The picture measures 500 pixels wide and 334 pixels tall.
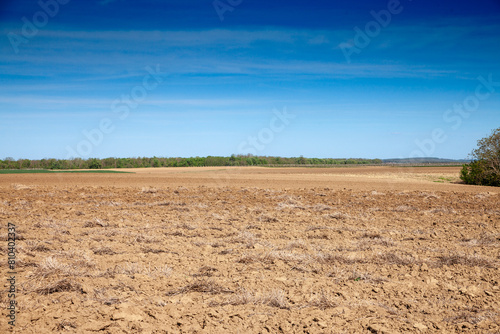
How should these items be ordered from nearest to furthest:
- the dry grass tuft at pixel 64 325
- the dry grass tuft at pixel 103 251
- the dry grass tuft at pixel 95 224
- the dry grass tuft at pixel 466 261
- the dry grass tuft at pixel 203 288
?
the dry grass tuft at pixel 64 325, the dry grass tuft at pixel 203 288, the dry grass tuft at pixel 466 261, the dry grass tuft at pixel 103 251, the dry grass tuft at pixel 95 224

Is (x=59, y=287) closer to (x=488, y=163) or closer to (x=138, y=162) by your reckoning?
(x=488, y=163)

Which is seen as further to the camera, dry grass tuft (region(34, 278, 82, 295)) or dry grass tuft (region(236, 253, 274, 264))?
dry grass tuft (region(236, 253, 274, 264))

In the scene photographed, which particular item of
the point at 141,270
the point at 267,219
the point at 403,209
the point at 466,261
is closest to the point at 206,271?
the point at 141,270

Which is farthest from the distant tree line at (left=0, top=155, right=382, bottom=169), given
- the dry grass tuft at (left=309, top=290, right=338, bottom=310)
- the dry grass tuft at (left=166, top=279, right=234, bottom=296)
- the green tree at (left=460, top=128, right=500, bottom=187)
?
the dry grass tuft at (left=309, top=290, right=338, bottom=310)

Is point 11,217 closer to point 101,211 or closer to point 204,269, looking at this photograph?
point 101,211

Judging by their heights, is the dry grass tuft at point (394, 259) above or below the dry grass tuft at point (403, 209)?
above

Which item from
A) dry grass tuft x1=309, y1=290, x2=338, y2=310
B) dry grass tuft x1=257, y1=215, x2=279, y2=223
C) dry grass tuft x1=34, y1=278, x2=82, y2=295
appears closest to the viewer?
dry grass tuft x1=309, y1=290, x2=338, y2=310

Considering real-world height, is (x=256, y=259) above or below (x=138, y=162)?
below

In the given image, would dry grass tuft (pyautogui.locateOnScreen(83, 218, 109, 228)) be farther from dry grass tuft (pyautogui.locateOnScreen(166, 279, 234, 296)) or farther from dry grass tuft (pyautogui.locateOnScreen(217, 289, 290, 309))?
dry grass tuft (pyautogui.locateOnScreen(217, 289, 290, 309))

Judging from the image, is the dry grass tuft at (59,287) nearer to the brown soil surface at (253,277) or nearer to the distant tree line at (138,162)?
the brown soil surface at (253,277)

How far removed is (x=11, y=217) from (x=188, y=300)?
37.3 ft

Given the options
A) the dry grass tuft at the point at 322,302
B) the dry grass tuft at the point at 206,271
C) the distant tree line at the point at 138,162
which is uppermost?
the distant tree line at the point at 138,162

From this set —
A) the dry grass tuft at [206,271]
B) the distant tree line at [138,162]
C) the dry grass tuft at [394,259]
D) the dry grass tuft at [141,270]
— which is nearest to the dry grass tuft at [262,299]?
the dry grass tuft at [206,271]

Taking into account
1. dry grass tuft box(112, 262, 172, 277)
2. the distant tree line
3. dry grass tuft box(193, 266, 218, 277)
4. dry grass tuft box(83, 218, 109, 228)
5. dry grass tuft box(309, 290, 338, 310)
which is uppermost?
the distant tree line
